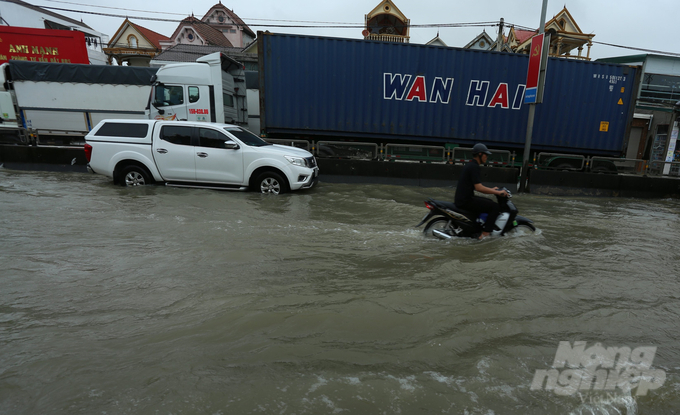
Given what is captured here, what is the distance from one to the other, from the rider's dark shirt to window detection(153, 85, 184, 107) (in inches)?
352

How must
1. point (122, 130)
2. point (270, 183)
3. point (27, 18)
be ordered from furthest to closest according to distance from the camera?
point (27, 18), point (122, 130), point (270, 183)

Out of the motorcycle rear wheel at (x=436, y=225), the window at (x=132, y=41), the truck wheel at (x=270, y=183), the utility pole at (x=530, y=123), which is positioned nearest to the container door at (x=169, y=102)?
the truck wheel at (x=270, y=183)

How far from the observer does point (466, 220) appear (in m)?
5.04

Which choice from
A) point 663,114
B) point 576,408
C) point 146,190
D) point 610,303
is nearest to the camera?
point 576,408

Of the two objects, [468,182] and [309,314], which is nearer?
[309,314]

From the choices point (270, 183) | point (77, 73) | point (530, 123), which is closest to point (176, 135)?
point (270, 183)

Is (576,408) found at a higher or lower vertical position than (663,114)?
lower

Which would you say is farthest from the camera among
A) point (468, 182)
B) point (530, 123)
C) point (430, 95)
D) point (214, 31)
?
point (214, 31)

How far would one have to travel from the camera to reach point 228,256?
4312 millimetres

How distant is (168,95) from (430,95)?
7.57m

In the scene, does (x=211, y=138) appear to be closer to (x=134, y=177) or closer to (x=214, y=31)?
(x=134, y=177)

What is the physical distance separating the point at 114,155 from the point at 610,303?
883 cm

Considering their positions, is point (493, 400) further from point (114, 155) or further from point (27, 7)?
point (27, 7)

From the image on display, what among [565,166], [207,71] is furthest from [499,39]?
[207,71]
